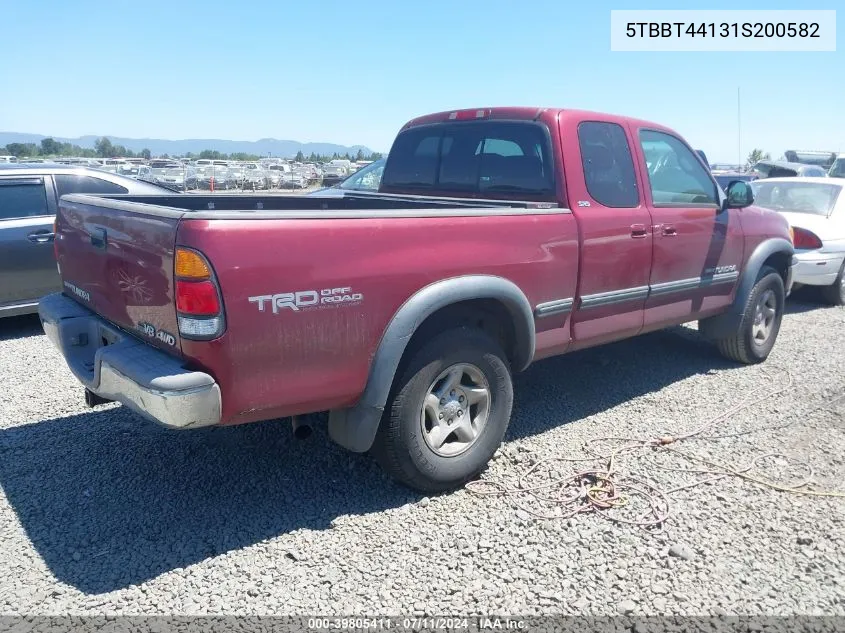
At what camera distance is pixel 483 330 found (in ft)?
12.6

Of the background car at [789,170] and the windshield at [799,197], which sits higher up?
the background car at [789,170]

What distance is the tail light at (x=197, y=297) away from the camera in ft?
8.85

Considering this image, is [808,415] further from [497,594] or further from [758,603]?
[497,594]

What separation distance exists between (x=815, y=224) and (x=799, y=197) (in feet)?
2.94

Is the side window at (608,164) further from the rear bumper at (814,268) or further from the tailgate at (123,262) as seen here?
the rear bumper at (814,268)

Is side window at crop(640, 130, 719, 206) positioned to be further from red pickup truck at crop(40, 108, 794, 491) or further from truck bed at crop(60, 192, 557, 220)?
truck bed at crop(60, 192, 557, 220)

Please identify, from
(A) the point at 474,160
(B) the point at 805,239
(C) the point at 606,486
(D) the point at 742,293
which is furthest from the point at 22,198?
(B) the point at 805,239

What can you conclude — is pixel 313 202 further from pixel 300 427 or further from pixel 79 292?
pixel 300 427

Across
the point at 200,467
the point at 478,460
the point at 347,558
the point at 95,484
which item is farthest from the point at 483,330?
the point at 95,484

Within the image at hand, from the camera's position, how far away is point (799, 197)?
9.45 metres

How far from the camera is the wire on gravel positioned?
3504mm

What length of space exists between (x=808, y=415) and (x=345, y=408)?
344cm

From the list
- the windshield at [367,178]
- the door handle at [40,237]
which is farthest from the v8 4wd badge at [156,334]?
the windshield at [367,178]

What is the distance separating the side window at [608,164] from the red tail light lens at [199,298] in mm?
2515
